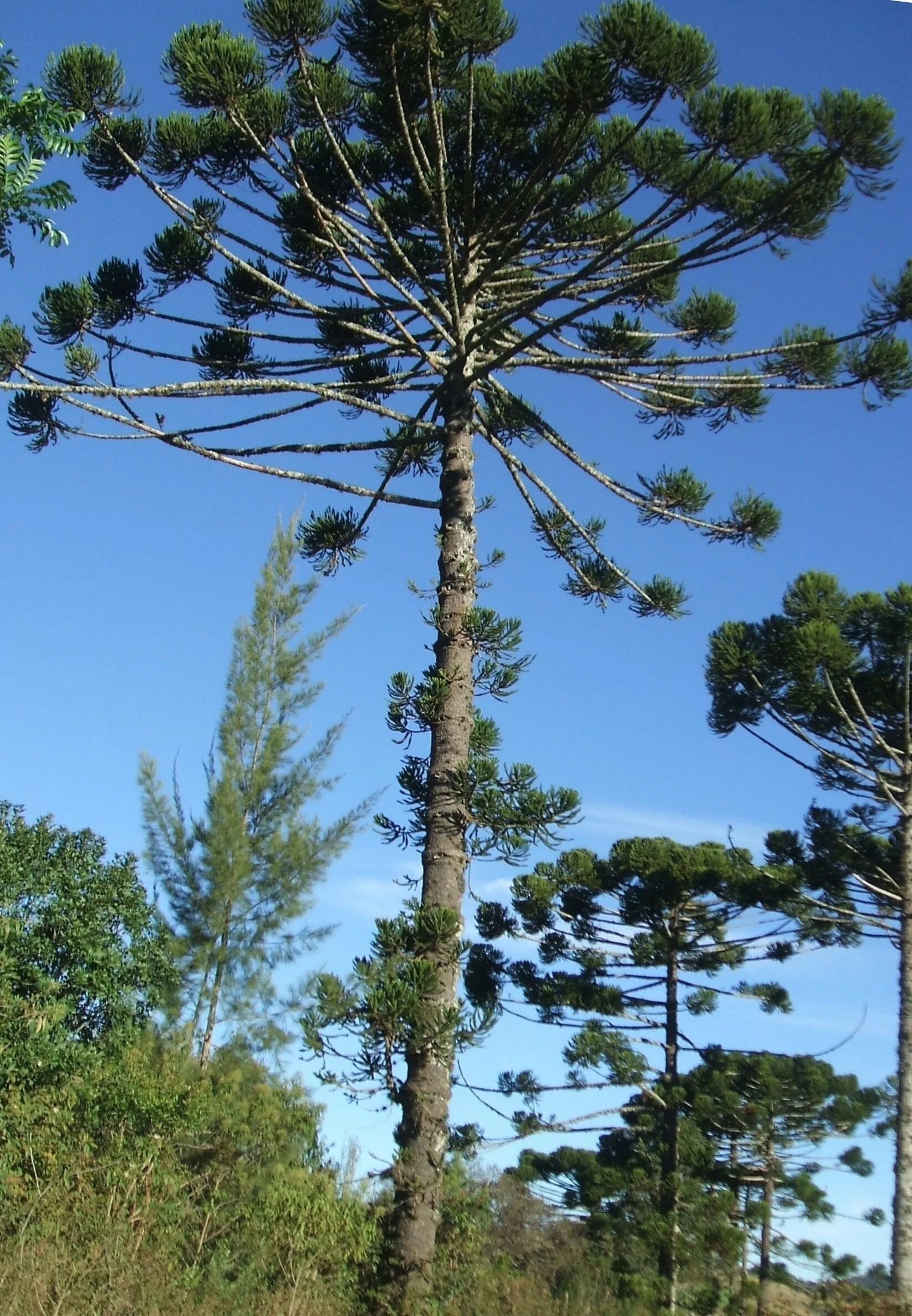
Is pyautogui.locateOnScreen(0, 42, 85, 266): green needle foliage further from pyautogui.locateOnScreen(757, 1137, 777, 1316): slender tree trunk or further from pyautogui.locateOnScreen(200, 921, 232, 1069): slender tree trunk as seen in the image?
pyautogui.locateOnScreen(757, 1137, 777, 1316): slender tree trunk

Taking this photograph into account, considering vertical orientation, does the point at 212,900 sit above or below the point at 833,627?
below

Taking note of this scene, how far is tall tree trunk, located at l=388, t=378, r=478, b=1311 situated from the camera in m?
5.53

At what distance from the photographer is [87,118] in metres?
7.67

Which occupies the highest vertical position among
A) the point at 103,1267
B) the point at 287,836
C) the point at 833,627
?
the point at 833,627

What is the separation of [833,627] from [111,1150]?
8.50m

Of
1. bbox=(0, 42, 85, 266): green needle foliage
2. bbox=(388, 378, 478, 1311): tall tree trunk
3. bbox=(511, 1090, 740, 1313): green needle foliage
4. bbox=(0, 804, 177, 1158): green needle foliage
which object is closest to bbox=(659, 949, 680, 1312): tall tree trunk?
bbox=(511, 1090, 740, 1313): green needle foliage

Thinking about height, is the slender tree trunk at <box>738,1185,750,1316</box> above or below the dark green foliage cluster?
below

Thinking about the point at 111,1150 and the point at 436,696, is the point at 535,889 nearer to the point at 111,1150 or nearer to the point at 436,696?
the point at 111,1150

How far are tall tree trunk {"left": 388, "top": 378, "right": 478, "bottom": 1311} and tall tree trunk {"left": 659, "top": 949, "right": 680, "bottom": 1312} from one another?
9714 mm

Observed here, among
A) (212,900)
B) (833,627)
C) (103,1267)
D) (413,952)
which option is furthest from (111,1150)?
(833,627)

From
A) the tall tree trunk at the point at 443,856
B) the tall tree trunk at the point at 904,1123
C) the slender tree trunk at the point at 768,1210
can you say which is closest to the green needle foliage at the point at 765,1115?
the slender tree trunk at the point at 768,1210

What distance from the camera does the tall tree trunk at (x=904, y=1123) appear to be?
10367 millimetres

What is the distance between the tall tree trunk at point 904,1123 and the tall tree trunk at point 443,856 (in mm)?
5666

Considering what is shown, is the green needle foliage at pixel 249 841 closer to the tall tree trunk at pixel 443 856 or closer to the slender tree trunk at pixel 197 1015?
the slender tree trunk at pixel 197 1015
